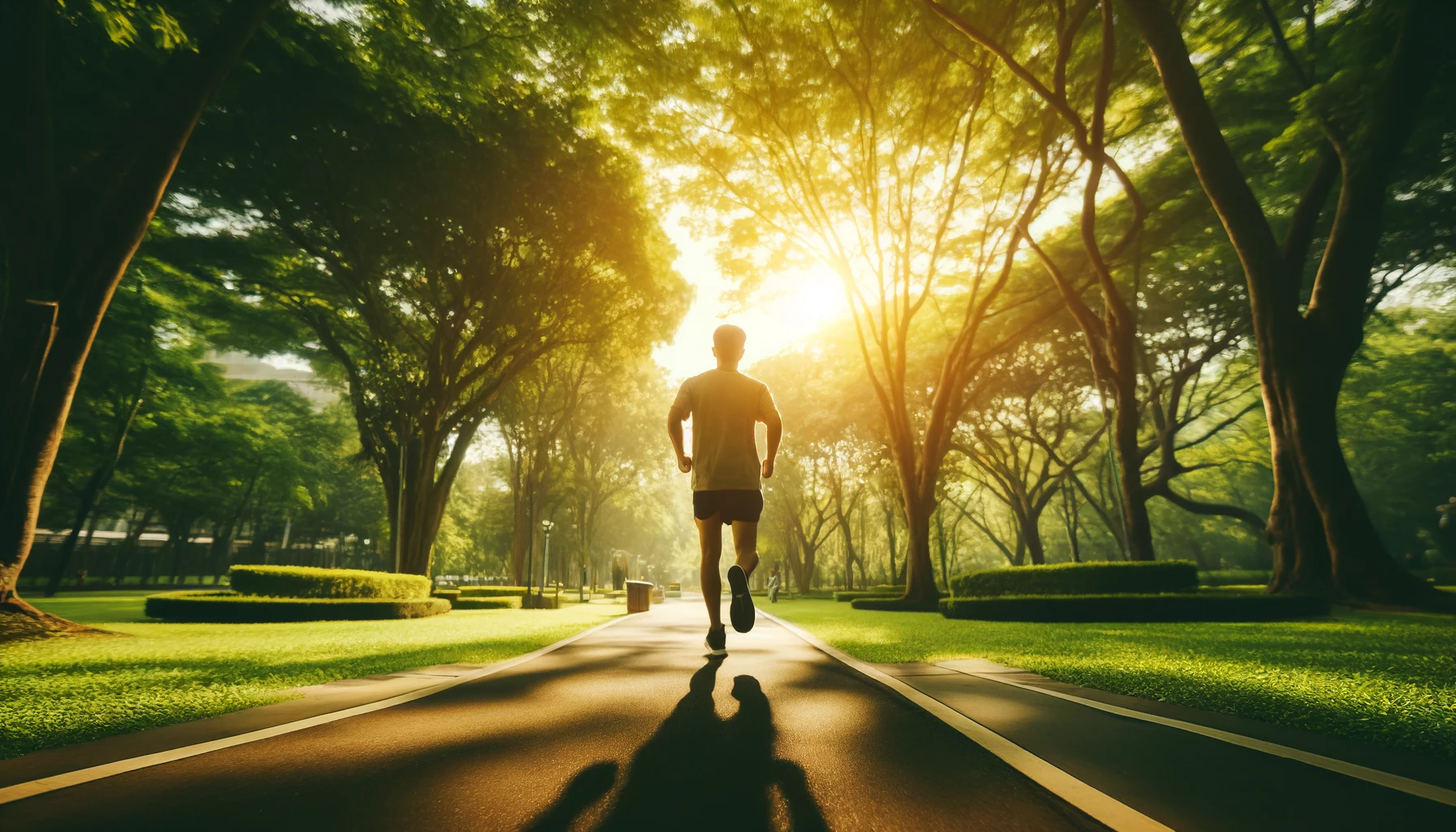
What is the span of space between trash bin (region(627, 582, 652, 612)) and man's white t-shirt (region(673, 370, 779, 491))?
13.8 meters

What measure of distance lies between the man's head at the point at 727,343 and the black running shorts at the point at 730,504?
3.96ft

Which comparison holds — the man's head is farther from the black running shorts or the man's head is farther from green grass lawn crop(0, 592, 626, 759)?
green grass lawn crop(0, 592, 626, 759)

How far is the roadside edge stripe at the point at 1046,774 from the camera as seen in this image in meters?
1.52

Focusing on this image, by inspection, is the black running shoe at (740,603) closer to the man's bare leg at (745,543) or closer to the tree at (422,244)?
the man's bare leg at (745,543)

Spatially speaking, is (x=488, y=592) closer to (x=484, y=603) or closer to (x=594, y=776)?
(x=484, y=603)

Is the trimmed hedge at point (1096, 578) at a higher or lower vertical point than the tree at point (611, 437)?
lower

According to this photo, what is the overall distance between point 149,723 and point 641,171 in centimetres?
1614

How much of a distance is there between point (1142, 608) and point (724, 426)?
975 centimetres

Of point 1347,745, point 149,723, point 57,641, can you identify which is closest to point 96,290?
point 57,641

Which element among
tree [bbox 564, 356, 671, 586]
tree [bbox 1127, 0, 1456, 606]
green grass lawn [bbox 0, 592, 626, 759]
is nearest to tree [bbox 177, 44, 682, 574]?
green grass lawn [bbox 0, 592, 626, 759]

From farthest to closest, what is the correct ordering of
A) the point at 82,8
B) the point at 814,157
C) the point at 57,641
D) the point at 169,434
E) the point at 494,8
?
the point at 169,434
the point at 814,157
the point at 494,8
the point at 82,8
the point at 57,641

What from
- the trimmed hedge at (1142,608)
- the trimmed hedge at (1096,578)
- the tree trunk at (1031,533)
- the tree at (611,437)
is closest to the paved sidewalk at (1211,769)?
the trimmed hedge at (1142,608)

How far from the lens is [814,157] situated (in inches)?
550

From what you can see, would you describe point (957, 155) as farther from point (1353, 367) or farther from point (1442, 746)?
point (1353, 367)
